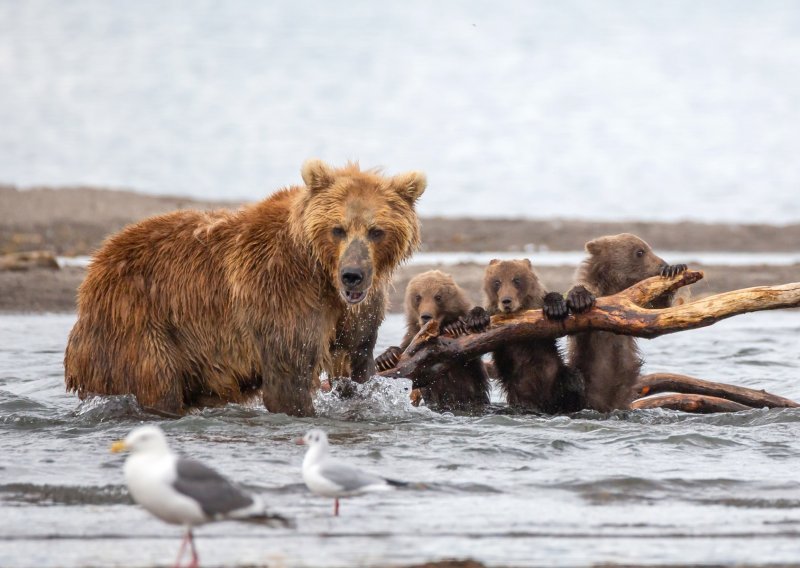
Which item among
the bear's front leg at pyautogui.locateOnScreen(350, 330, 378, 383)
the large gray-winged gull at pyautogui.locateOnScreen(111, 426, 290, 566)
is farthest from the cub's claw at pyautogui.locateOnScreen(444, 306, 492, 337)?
the large gray-winged gull at pyautogui.locateOnScreen(111, 426, 290, 566)

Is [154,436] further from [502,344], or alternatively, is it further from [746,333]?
[746,333]

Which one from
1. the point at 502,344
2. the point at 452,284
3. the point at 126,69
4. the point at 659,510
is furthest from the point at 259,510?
the point at 126,69

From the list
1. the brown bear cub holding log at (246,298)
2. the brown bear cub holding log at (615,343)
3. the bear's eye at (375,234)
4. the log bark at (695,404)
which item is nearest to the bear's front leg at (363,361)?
the brown bear cub holding log at (246,298)

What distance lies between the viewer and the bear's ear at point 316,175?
8.45 m

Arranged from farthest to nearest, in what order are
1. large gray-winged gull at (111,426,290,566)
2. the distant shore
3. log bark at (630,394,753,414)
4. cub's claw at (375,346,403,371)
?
the distant shore → log bark at (630,394,753,414) → cub's claw at (375,346,403,371) → large gray-winged gull at (111,426,290,566)

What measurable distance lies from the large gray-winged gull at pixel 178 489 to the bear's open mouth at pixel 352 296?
2.41 meters

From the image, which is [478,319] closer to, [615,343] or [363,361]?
[363,361]

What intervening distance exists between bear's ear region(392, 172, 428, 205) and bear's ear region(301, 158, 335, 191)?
406mm

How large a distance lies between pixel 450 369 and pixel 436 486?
274 cm

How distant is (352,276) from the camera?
8.16 meters

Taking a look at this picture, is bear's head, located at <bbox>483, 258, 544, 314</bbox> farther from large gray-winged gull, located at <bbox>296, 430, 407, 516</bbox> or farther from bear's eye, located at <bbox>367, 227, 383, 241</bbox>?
large gray-winged gull, located at <bbox>296, 430, 407, 516</bbox>

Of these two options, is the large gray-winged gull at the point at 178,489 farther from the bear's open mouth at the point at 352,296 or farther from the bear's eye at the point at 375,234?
the bear's eye at the point at 375,234

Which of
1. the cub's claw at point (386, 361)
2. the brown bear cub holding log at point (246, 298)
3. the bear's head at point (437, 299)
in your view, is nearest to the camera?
the brown bear cub holding log at point (246, 298)

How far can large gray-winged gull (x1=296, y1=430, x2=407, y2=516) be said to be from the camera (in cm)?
647
